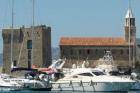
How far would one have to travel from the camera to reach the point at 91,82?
68.5 meters

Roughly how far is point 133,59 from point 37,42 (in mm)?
16263

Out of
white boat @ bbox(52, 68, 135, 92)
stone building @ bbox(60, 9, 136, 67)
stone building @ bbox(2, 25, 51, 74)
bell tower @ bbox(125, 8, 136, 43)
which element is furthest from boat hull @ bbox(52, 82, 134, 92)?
bell tower @ bbox(125, 8, 136, 43)

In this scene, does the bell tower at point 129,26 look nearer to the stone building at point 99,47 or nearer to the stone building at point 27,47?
the stone building at point 99,47


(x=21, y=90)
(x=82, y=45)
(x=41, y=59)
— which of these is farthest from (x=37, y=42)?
(x=21, y=90)

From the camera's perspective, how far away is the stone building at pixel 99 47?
122250mm

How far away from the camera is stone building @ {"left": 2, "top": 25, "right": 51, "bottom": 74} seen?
114 metres

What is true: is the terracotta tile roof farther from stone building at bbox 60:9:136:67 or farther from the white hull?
the white hull

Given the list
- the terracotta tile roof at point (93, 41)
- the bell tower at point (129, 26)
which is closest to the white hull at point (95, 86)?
the terracotta tile roof at point (93, 41)

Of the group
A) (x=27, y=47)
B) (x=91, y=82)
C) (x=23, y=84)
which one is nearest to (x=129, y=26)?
(x=27, y=47)

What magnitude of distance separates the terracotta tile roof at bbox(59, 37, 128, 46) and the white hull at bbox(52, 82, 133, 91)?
2102 inches

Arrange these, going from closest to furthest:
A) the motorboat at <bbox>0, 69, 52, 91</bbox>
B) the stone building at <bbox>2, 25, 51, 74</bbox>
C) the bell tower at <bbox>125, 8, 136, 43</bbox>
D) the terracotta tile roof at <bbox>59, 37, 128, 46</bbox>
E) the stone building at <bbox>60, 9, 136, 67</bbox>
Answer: the motorboat at <bbox>0, 69, 52, 91</bbox> → the stone building at <bbox>2, 25, 51, 74</bbox> → the stone building at <bbox>60, 9, 136, 67</bbox> → the terracotta tile roof at <bbox>59, 37, 128, 46</bbox> → the bell tower at <bbox>125, 8, 136, 43</bbox>

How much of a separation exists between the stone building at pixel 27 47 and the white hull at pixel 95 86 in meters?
43.1

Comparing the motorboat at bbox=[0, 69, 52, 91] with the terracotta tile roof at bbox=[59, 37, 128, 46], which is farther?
the terracotta tile roof at bbox=[59, 37, 128, 46]

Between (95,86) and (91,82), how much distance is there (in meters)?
0.72
